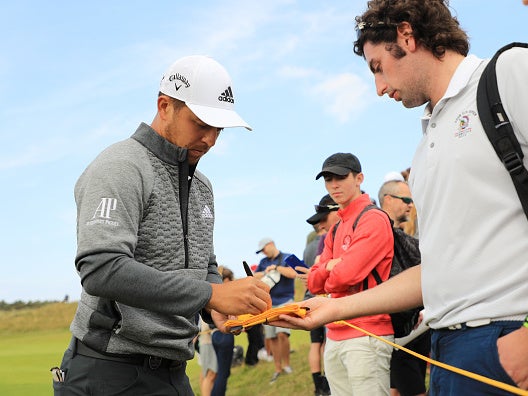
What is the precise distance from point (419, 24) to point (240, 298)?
58.8 inches

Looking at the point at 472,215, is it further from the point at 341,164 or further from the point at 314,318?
the point at 341,164

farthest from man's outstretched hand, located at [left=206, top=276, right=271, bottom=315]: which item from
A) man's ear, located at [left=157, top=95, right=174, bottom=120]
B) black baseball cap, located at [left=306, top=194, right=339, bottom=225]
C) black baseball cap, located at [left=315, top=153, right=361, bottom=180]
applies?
black baseball cap, located at [left=306, top=194, right=339, bottom=225]

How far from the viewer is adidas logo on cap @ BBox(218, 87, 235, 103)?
351cm

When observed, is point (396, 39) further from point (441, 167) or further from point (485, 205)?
point (485, 205)

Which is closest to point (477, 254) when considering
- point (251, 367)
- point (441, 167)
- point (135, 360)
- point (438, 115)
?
point (441, 167)

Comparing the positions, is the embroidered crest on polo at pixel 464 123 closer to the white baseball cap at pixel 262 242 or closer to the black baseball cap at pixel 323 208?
the black baseball cap at pixel 323 208

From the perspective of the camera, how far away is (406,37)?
121 inches

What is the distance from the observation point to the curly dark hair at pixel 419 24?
302 centimetres

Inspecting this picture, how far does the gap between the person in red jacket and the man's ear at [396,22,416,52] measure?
9.26 ft

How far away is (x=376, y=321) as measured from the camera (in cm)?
575

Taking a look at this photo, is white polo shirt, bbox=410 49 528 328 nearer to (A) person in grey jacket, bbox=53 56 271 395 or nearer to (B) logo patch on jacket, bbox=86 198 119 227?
(A) person in grey jacket, bbox=53 56 271 395

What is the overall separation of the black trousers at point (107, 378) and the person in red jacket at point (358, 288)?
8.79 feet

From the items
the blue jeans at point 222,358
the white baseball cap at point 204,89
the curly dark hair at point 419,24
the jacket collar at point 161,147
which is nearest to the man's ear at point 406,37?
the curly dark hair at point 419,24

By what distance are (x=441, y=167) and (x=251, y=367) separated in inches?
545
